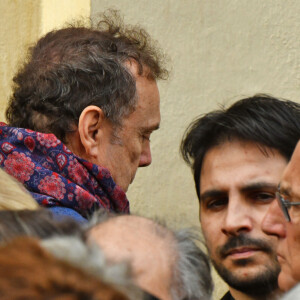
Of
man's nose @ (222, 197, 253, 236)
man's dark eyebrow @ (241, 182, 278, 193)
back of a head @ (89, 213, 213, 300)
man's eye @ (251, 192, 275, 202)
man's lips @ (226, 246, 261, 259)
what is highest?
back of a head @ (89, 213, 213, 300)

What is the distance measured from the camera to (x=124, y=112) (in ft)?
9.45

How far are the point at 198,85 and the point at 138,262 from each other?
290cm

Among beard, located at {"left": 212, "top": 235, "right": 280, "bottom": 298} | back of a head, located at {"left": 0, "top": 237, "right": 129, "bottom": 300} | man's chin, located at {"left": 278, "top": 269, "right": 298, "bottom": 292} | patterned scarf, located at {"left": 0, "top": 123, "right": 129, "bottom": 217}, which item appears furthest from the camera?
beard, located at {"left": 212, "top": 235, "right": 280, "bottom": 298}

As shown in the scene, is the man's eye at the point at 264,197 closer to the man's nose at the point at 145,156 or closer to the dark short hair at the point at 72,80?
the man's nose at the point at 145,156

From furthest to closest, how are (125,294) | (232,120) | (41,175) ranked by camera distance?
(232,120), (41,175), (125,294)

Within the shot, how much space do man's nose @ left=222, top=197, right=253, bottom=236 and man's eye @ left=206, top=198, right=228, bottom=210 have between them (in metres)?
0.08

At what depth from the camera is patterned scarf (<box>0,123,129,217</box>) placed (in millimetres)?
2506

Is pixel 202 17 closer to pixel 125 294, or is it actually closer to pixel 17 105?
pixel 17 105

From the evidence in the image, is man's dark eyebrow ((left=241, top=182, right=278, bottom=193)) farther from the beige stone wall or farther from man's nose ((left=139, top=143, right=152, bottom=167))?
the beige stone wall

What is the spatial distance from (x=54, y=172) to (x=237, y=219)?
84 centimetres

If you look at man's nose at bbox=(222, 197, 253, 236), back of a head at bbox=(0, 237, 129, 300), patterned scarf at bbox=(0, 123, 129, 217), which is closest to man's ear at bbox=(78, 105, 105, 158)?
patterned scarf at bbox=(0, 123, 129, 217)

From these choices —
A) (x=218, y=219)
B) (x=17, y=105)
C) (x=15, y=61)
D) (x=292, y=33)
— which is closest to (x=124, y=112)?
(x=17, y=105)

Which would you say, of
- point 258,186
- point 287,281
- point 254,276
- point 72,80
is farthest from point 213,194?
point 287,281

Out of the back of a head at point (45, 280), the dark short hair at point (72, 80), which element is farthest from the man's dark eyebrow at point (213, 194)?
the back of a head at point (45, 280)
